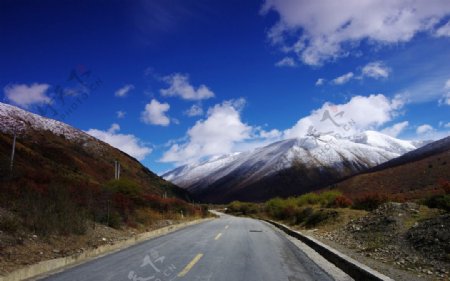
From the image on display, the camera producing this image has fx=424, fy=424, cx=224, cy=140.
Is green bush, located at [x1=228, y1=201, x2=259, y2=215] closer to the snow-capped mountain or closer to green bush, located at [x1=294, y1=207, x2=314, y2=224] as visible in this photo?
the snow-capped mountain

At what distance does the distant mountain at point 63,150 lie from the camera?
51.9m

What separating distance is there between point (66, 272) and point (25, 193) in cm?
757

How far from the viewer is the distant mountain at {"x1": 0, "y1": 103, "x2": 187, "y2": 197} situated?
51922 mm

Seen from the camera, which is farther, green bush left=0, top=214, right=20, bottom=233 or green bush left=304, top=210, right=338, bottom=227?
green bush left=304, top=210, right=338, bottom=227

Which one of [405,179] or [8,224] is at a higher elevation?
[405,179]

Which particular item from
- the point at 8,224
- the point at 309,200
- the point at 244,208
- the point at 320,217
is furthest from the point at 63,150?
the point at 8,224

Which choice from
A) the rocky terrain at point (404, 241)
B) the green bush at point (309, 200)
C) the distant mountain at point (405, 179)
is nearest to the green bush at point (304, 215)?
the green bush at point (309, 200)

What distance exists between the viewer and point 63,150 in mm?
64750

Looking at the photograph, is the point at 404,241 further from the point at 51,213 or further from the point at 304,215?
the point at 304,215

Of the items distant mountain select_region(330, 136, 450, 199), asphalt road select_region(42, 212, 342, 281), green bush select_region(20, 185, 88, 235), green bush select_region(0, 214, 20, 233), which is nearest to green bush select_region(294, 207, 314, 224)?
asphalt road select_region(42, 212, 342, 281)

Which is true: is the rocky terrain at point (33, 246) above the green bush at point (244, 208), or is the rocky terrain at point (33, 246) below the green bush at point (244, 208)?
below

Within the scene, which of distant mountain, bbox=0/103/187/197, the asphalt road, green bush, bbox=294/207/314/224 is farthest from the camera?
distant mountain, bbox=0/103/187/197

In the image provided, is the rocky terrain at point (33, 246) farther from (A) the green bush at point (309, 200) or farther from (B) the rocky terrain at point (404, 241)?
(A) the green bush at point (309, 200)

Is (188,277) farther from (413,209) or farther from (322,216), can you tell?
(322,216)
